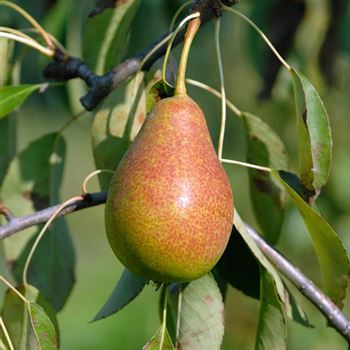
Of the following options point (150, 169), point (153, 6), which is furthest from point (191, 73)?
point (150, 169)

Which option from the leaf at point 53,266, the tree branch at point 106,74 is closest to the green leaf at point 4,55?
the tree branch at point 106,74

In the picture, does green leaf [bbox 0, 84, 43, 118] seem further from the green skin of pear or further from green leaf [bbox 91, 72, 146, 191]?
the green skin of pear

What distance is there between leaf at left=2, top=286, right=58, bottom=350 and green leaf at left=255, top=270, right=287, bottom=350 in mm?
338

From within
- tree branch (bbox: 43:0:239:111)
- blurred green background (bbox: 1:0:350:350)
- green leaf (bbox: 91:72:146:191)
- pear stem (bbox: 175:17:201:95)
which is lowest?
blurred green background (bbox: 1:0:350:350)

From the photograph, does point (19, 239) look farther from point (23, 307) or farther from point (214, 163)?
point (214, 163)

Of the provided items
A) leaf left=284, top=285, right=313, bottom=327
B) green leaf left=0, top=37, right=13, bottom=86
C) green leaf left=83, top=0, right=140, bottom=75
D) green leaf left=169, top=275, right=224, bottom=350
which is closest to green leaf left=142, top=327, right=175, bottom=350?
green leaf left=169, top=275, right=224, bottom=350

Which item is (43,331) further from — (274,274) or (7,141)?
(7,141)

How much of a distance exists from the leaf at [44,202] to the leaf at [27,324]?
292 mm

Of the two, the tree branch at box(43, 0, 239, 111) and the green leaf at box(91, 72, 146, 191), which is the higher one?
the tree branch at box(43, 0, 239, 111)

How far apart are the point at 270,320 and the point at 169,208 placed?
0.33m

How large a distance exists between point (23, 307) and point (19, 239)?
1.06 feet

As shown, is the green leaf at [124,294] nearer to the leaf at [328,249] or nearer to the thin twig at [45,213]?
the thin twig at [45,213]

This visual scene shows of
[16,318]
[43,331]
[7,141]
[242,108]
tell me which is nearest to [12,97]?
[7,141]

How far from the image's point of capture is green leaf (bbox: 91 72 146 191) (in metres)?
1.72
